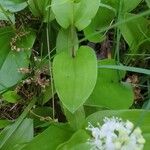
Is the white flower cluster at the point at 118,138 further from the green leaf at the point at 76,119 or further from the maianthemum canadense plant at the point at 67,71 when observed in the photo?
the green leaf at the point at 76,119

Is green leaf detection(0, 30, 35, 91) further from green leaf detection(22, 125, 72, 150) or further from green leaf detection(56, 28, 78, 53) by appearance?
green leaf detection(22, 125, 72, 150)

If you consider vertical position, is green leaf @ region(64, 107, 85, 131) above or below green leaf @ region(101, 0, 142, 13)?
below

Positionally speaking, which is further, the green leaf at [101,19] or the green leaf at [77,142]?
the green leaf at [101,19]

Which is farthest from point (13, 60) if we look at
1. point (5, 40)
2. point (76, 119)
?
point (76, 119)

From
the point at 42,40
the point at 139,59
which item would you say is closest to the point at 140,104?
the point at 139,59

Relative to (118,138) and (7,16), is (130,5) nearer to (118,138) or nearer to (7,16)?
(7,16)

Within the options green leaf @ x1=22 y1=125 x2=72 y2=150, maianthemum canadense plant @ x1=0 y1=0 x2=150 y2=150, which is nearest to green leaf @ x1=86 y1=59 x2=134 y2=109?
maianthemum canadense plant @ x1=0 y1=0 x2=150 y2=150

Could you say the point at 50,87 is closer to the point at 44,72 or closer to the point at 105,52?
the point at 44,72

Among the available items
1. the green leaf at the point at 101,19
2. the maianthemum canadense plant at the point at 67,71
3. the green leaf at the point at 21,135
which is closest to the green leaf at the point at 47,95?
the maianthemum canadense plant at the point at 67,71
